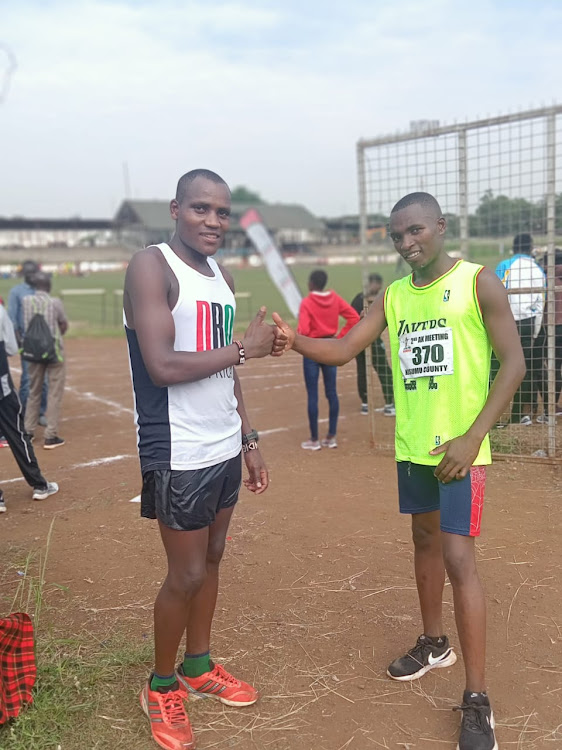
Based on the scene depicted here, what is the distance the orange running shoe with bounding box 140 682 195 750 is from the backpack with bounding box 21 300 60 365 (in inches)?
236

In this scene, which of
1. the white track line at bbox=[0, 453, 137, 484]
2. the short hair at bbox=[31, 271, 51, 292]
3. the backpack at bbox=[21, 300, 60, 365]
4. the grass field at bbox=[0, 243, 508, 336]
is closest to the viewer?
the white track line at bbox=[0, 453, 137, 484]

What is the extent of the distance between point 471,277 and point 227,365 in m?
1.13

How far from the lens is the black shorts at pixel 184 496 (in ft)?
9.78

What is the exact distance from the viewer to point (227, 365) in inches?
115

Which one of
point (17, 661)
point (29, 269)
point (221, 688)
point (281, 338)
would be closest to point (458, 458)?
point (281, 338)

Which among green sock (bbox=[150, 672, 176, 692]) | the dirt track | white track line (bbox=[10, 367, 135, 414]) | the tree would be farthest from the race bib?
the tree

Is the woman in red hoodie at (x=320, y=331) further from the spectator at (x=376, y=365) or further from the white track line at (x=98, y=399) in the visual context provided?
the white track line at (x=98, y=399)

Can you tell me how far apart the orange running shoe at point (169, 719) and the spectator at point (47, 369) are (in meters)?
6.01

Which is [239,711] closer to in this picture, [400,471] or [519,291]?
[400,471]

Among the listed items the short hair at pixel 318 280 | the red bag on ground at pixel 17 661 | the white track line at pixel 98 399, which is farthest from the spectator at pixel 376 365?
the red bag on ground at pixel 17 661

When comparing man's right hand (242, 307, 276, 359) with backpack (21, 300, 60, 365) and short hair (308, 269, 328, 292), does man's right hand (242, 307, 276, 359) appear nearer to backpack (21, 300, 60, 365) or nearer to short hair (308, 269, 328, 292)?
short hair (308, 269, 328, 292)

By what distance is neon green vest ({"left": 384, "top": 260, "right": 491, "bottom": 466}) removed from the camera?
3145 mm

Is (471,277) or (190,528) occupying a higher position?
(471,277)

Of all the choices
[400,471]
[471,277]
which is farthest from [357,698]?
[471,277]
